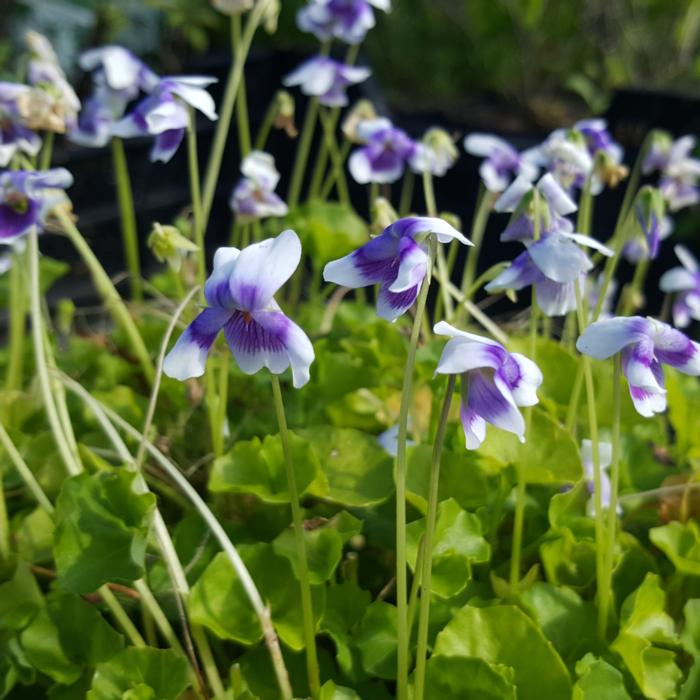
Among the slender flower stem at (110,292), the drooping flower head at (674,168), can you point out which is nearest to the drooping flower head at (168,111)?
the slender flower stem at (110,292)

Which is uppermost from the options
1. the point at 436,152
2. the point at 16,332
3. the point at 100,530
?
the point at 436,152

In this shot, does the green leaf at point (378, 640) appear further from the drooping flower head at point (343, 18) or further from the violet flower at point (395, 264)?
the drooping flower head at point (343, 18)

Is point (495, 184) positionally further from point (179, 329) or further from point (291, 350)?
point (291, 350)

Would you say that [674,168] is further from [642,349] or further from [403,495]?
[403,495]

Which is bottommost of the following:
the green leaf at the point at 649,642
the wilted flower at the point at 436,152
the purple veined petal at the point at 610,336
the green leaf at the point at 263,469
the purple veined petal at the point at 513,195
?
the green leaf at the point at 649,642

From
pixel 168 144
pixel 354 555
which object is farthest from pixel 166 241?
pixel 354 555
